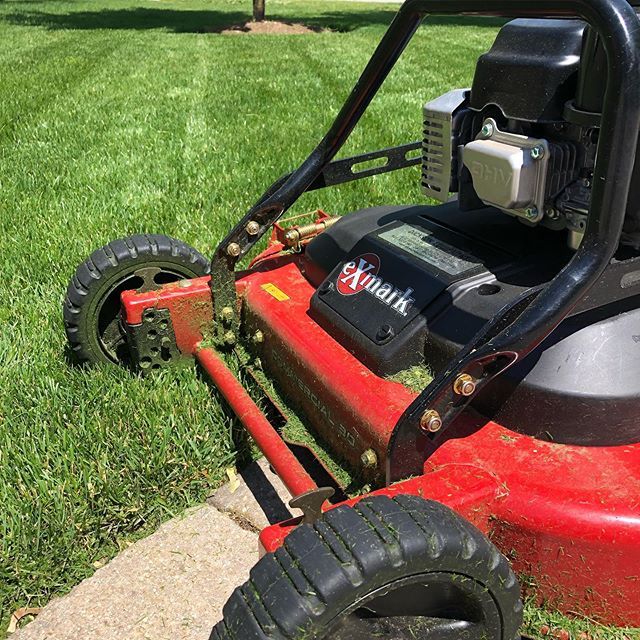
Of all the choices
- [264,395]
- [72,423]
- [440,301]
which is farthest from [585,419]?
[72,423]

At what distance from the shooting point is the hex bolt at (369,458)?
148 centimetres

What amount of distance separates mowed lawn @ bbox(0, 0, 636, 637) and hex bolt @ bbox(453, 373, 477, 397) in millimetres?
457

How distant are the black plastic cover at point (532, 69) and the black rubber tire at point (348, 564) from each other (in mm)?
815

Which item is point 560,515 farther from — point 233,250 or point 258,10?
point 258,10

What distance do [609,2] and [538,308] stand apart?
485 millimetres

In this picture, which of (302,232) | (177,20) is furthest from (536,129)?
(177,20)

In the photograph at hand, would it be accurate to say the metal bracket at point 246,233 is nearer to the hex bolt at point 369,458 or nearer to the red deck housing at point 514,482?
the red deck housing at point 514,482

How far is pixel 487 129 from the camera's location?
1.55 m

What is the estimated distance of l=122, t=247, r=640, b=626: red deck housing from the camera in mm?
1287

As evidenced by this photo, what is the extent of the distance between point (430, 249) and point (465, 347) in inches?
20.5

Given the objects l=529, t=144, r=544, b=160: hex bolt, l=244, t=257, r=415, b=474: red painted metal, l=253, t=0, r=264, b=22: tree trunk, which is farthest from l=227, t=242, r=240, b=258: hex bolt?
l=253, t=0, r=264, b=22: tree trunk

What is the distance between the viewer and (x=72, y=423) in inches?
78.1

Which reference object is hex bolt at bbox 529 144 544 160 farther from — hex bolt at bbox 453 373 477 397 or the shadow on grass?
the shadow on grass

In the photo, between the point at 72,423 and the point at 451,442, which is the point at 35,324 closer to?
the point at 72,423
